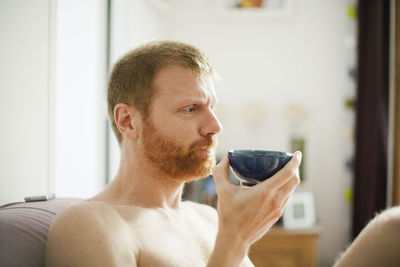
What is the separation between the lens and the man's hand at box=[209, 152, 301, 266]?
2.61 feet

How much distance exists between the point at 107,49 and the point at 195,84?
1672 millimetres

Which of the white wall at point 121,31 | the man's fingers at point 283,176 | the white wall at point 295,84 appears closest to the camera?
the man's fingers at point 283,176

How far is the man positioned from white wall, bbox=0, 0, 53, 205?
1.19ft

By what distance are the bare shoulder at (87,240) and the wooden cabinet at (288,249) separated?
6.24 ft

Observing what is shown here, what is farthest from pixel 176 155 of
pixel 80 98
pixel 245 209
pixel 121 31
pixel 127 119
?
pixel 121 31

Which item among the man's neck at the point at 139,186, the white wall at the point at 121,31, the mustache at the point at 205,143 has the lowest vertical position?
the man's neck at the point at 139,186

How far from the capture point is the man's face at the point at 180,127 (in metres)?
1.03

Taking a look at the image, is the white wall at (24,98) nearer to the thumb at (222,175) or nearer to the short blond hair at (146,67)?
the short blond hair at (146,67)

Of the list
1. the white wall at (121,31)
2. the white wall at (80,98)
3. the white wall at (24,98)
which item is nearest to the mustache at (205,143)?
the white wall at (24,98)

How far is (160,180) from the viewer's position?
3.57 feet

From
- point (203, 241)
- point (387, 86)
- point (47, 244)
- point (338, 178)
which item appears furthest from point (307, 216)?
point (47, 244)

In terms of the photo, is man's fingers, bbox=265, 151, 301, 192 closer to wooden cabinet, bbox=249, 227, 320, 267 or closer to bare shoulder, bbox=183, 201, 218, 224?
bare shoulder, bbox=183, 201, 218, 224

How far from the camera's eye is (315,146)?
10.8 feet

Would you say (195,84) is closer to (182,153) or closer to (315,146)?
(182,153)
